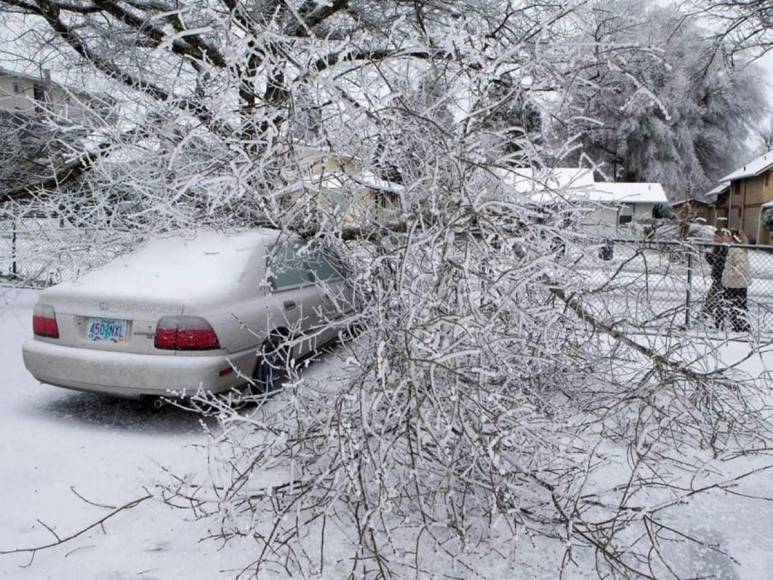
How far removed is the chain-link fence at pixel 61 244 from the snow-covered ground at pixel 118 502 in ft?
5.80

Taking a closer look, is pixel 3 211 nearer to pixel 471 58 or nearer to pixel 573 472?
pixel 471 58

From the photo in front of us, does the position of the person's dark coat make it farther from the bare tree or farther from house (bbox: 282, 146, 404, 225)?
house (bbox: 282, 146, 404, 225)

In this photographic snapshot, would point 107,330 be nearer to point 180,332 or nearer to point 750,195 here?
point 180,332

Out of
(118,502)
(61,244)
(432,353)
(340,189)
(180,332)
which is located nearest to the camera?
(432,353)

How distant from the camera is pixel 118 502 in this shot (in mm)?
3578

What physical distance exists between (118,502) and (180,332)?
1257 mm

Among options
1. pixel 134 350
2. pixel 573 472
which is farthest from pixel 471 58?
pixel 134 350

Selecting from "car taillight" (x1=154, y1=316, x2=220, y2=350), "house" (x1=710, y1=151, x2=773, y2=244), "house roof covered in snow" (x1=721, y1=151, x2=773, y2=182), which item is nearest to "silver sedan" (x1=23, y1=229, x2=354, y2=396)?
"car taillight" (x1=154, y1=316, x2=220, y2=350)

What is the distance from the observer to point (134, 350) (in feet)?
14.9

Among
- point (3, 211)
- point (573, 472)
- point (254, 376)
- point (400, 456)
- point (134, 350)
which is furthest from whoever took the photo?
point (3, 211)

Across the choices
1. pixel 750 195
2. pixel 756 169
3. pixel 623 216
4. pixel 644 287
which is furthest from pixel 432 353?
pixel 750 195

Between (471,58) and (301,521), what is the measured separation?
8.38 feet

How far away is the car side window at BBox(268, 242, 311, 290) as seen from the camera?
17.3 feet

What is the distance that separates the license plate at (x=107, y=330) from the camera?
15.0 feet
